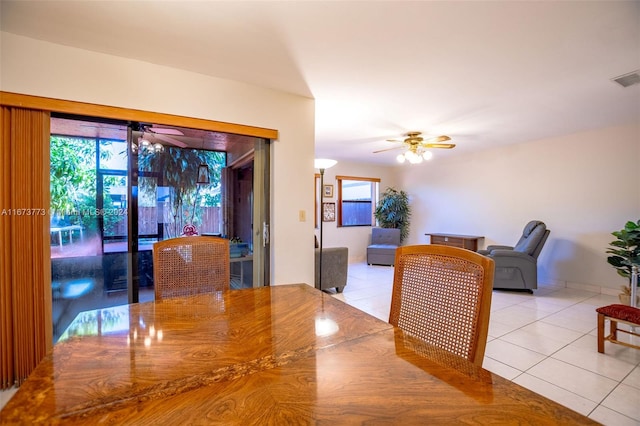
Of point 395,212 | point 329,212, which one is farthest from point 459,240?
point 329,212

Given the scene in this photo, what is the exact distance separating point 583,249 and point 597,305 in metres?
1.03

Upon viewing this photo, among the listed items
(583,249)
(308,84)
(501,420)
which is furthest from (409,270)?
(583,249)

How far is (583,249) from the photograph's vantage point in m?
4.54

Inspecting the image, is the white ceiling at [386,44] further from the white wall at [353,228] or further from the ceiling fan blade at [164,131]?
the white wall at [353,228]

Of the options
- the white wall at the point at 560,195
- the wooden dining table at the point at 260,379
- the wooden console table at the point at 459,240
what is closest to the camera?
the wooden dining table at the point at 260,379

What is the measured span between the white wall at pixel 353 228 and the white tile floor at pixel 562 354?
2543 mm

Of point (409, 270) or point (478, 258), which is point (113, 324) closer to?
point (409, 270)

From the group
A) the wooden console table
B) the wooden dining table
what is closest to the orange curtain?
the wooden dining table

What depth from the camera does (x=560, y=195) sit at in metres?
4.77

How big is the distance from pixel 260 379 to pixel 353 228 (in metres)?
6.35

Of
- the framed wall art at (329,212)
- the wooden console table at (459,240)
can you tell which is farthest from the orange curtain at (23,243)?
the wooden console table at (459,240)

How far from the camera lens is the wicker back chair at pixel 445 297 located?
3.47ft

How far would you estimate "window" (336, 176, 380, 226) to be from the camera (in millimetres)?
6977

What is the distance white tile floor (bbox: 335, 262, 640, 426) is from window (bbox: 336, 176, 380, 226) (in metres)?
2.95
